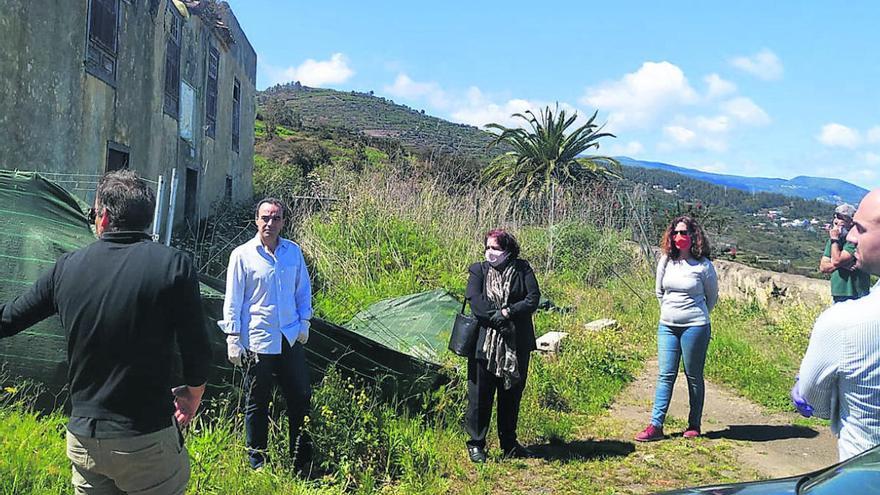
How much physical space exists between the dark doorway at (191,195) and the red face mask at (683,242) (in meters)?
10.7

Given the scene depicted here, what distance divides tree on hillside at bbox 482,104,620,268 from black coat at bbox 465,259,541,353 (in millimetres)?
13838

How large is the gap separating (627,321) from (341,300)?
14.3ft

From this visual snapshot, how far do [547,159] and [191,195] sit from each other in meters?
9.74

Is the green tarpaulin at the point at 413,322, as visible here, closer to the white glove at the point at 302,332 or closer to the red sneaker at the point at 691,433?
the red sneaker at the point at 691,433

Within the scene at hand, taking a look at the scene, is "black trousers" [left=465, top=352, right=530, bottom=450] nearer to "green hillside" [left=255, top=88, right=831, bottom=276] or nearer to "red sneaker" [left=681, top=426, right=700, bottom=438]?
"red sneaker" [left=681, top=426, right=700, bottom=438]

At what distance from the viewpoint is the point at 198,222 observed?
13.7 m

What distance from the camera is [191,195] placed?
14.3m

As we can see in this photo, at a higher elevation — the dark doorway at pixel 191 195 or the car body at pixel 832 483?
the dark doorway at pixel 191 195

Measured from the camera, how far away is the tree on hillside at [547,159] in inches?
754

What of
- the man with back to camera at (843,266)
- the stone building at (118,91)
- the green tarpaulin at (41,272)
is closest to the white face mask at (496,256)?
the green tarpaulin at (41,272)

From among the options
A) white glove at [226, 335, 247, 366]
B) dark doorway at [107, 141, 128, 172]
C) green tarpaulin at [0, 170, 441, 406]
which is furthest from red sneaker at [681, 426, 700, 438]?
dark doorway at [107, 141, 128, 172]

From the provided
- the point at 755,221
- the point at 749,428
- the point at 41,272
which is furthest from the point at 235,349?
the point at 755,221

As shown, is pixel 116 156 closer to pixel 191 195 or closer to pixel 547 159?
pixel 191 195

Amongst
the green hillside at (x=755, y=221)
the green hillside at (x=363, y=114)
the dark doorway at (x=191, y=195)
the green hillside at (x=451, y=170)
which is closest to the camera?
the dark doorway at (x=191, y=195)
